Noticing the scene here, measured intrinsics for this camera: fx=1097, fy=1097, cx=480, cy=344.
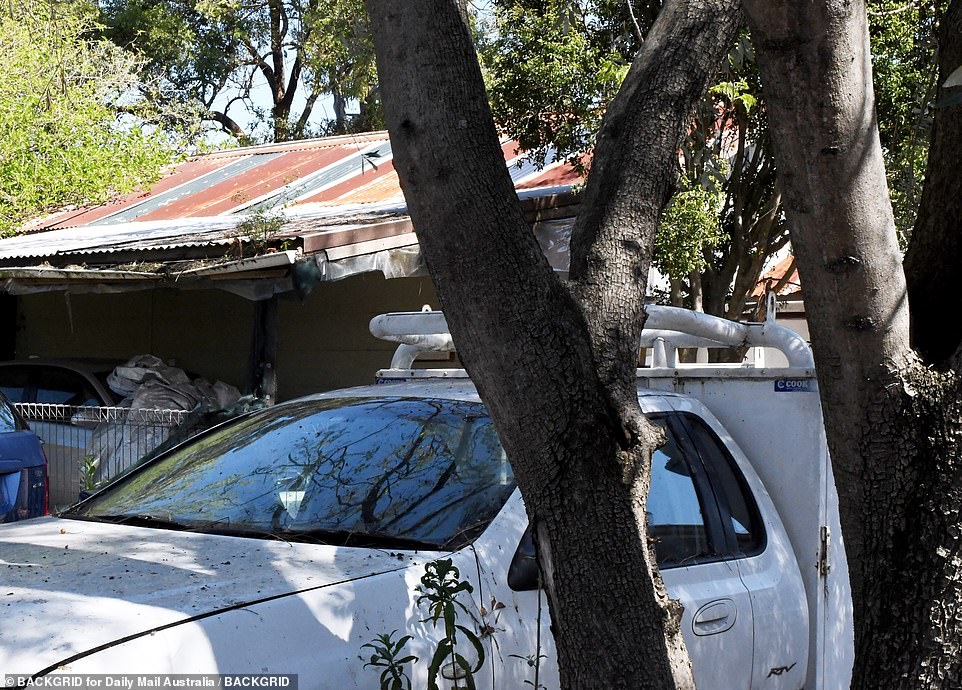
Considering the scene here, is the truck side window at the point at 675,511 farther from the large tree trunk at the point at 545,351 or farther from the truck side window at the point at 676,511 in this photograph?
the large tree trunk at the point at 545,351

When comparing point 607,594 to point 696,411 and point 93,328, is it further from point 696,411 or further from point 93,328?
point 93,328

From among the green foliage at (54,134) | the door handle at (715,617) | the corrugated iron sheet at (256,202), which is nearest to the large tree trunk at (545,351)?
the door handle at (715,617)

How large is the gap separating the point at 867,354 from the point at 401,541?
1534 millimetres

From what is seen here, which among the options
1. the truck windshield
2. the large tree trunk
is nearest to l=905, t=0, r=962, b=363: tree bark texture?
the large tree trunk

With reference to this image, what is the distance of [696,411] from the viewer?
4188 mm

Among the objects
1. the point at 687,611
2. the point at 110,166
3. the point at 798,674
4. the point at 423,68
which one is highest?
the point at 110,166

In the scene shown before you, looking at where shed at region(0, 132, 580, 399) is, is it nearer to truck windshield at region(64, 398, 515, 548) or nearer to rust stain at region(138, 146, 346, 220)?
rust stain at region(138, 146, 346, 220)

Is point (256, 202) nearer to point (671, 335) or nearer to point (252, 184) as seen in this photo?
point (252, 184)

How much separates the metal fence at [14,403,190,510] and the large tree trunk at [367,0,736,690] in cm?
664

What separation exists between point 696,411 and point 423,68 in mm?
2035

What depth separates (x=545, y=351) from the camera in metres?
2.50

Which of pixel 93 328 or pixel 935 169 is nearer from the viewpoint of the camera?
pixel 935 169

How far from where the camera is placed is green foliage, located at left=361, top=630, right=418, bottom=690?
272 centimetres

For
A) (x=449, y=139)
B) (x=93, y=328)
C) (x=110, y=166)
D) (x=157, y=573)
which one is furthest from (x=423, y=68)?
(x=93, y=328)
